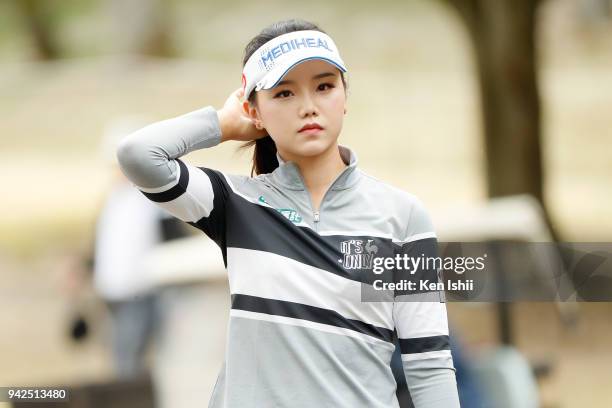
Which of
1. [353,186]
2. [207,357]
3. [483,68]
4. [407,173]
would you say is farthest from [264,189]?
[407,173]

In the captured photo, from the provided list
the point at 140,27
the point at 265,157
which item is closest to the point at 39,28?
the point at 140,27

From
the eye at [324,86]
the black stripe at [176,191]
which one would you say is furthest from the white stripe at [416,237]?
the black stripe at [176,191]

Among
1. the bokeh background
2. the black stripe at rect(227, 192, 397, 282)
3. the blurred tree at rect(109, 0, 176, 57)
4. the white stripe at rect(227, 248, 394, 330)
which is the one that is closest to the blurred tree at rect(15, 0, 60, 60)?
the bokeh background

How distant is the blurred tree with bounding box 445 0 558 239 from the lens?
12469mm

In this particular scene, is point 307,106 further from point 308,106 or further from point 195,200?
point 195,200

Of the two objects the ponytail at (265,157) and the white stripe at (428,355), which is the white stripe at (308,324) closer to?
the white stripe at (428,355)

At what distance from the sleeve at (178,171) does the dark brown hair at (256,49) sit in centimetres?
16

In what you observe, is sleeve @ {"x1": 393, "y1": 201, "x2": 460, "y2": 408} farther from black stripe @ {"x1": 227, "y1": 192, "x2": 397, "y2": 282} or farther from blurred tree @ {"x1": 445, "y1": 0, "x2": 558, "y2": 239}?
blurred tree @ {"x1": 445, "y1": 0, "x2": 558, "y2": 239}

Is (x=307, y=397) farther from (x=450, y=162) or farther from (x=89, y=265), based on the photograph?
(x=450, y=162)

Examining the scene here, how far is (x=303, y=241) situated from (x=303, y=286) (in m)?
0.11

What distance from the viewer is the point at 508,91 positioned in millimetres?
12602

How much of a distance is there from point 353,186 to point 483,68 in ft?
33.9

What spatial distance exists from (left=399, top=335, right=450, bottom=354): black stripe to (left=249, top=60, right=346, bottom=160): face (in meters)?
0.47

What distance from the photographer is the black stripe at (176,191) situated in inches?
108
